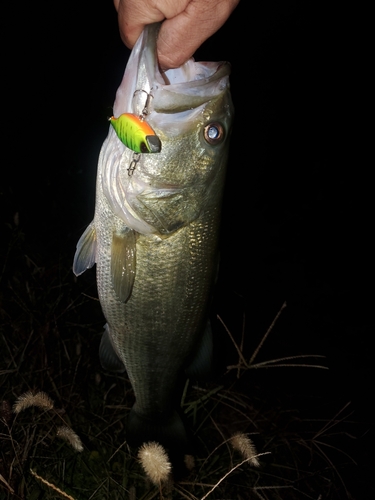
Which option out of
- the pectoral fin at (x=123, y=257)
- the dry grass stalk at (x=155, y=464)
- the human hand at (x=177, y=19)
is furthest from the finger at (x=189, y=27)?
the dry grass stalk at (x=155, y=464)

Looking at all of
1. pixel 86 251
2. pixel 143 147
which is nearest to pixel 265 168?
pixel 86 251

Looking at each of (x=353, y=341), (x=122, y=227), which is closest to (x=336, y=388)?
(x=353, y=341)

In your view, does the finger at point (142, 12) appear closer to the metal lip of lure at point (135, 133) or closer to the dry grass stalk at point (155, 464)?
the metal lip of lure at point (135, 133)

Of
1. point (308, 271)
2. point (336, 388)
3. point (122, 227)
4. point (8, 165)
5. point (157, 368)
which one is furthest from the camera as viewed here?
point (308, 271)

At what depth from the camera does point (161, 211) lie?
65.8 inches

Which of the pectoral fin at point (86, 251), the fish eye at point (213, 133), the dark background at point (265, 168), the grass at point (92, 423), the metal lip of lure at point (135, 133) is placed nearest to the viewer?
the metal lip of lure at point (135, 133)

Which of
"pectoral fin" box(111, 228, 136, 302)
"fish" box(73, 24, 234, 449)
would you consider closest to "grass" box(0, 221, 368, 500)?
"fish" box(73, 24, 234, 449)

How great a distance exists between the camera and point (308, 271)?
19.6ft

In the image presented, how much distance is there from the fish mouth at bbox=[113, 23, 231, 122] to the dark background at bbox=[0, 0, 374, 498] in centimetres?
287

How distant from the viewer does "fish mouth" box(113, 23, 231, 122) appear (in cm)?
145

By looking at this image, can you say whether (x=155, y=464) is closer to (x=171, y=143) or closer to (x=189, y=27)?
(x=171, y=143)

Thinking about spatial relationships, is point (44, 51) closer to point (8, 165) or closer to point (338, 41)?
point (8, 165)

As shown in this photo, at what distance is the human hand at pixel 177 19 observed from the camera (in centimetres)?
140

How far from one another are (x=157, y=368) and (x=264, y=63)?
20.1 feet
